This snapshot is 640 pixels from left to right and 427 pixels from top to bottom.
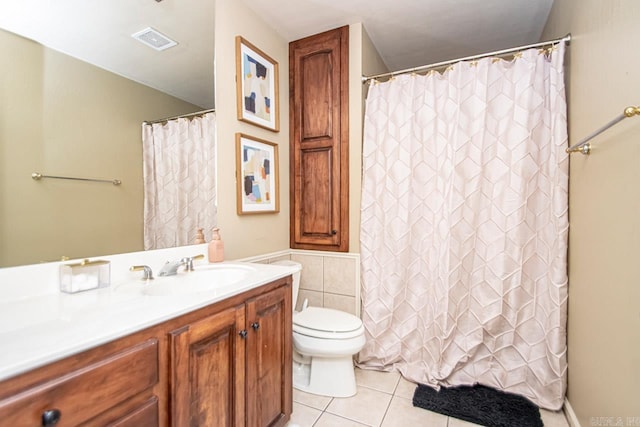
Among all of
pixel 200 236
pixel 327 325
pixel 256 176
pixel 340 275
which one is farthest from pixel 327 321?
pixel 256 176

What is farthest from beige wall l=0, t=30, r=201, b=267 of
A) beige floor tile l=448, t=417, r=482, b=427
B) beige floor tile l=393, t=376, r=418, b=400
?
beige floor tile l=448, t=417, r=482, b=427

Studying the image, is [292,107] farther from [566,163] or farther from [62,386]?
[62,386]

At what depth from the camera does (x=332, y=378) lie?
181cm

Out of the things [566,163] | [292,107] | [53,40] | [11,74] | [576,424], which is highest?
[292,107]

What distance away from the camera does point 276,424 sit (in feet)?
4.49

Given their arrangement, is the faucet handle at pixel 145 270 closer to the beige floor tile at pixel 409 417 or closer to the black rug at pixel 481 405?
the beige floor tile at pixel 409 417

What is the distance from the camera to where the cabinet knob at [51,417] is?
60cm

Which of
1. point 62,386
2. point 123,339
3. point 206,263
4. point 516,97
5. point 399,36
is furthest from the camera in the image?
point 399,36

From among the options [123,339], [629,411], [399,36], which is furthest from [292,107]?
[629,411]

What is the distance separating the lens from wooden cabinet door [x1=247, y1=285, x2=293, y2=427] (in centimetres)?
119

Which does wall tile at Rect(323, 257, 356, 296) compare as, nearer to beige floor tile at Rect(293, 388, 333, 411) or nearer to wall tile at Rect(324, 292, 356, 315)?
wall tile at Rect(324, 292, 356, 315)

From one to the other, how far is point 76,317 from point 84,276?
1.11ft

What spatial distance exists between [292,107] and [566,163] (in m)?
1.81

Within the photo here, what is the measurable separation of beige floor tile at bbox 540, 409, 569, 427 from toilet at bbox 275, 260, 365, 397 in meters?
1.03
